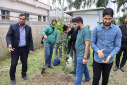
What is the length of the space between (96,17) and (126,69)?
12.5 meters

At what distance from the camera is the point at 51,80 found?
3.65 metres

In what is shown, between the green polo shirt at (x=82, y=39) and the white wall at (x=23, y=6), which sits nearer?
the green polo shirt at (x=82, y=39)

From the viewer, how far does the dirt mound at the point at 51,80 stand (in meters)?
3.47

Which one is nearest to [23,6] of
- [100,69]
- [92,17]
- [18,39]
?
[92,17]

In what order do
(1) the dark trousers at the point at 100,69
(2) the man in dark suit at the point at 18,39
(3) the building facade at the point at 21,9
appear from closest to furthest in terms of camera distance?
(1) the dark trousers at the point at 100,69 < (2) the man in dark suit at the point at 18,39 < (3) the building facade at the point at 21,9

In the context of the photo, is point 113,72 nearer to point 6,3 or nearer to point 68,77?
point 68,77

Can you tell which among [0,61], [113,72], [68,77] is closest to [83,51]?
[68,77]

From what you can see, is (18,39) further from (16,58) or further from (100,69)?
(100,69)

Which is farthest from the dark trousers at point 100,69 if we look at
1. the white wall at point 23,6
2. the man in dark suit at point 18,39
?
the white wall at point 23,6

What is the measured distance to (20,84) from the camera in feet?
11.0

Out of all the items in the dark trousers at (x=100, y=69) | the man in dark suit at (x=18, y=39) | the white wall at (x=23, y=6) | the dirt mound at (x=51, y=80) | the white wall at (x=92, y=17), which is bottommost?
the dirt mound at (x=51, y=80)

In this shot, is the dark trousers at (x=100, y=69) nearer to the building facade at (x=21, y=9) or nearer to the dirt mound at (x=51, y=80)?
the dirt mound at (x=51, y=80)

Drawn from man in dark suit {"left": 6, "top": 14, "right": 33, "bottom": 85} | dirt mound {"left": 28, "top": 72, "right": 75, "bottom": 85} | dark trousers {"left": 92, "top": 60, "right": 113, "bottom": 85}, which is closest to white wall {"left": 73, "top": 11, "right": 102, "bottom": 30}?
dirt mound {"left": 28, "top": 72, "right": 75, "bottom": 85}

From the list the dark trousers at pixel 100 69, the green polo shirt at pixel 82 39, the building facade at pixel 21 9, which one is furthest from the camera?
the building facade at pixel 21 9
